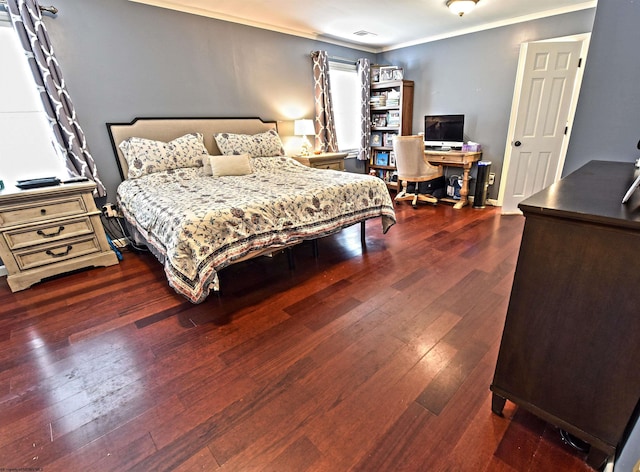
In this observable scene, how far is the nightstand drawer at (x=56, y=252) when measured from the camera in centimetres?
240

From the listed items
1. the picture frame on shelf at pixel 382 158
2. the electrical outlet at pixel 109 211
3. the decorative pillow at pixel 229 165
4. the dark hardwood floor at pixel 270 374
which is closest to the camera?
the dark hardwood floor at pixel 270 374

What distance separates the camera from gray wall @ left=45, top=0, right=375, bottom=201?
281 centimetres

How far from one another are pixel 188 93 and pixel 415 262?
3116mm

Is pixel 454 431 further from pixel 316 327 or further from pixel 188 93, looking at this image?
pixel 188 93

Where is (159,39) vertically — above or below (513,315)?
above

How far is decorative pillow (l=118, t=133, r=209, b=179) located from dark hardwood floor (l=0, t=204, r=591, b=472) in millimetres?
1114

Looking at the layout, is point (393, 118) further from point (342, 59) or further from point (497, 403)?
point (497, 403)

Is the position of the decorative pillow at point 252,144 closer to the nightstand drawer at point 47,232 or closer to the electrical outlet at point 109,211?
the electrical outlet at point 109,211

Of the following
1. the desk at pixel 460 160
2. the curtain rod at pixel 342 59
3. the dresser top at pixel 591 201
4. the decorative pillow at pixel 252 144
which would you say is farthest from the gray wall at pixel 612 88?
the curtain rod at pixel 342 59

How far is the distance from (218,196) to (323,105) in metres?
2.94

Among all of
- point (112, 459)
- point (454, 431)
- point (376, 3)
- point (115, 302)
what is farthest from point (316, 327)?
point (376, 3)

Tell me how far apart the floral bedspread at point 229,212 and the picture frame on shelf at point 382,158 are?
247cm

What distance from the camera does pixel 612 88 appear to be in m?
1.67

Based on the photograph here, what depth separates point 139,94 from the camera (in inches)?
124
